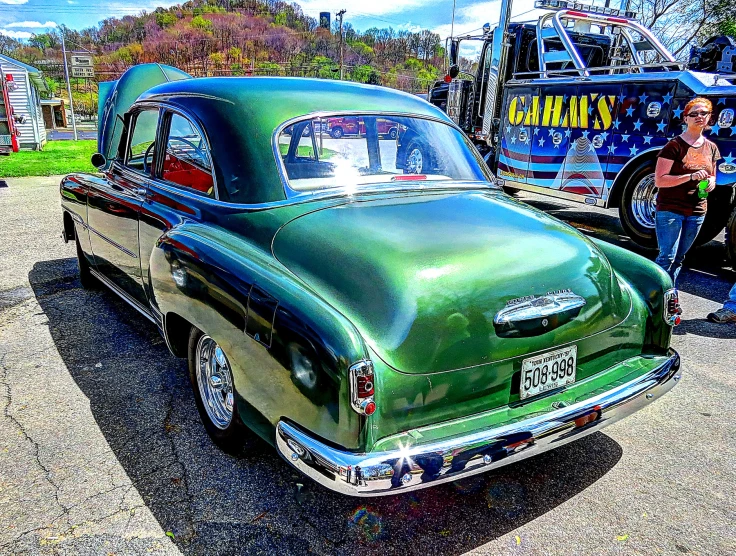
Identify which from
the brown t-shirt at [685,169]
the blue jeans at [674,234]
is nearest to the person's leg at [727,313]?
the blue jeans at [674,234]

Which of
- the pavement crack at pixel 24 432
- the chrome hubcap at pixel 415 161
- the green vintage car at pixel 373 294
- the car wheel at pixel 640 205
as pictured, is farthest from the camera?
the car wheel at pixel 640 205

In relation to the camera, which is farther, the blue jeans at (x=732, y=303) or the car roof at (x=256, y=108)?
the blue jeans at (x=732, y=303)

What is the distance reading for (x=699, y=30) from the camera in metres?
21.4

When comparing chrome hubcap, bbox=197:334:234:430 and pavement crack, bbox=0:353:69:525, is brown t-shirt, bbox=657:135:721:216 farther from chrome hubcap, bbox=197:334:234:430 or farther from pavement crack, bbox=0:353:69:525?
pavement crack, bbox=0:353:69:525

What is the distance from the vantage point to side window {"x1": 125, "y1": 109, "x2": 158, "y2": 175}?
3843 millimetres

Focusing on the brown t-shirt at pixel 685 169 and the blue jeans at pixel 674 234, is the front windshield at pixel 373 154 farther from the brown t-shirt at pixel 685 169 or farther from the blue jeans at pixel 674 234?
the blue jeans at pixel 674 234

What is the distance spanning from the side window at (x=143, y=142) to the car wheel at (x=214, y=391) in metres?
1.43

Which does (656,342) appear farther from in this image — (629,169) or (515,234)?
(629,169)

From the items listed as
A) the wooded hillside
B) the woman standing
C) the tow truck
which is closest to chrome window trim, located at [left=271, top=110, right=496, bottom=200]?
the woman standing

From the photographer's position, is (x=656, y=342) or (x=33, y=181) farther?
(x=33, y=181)

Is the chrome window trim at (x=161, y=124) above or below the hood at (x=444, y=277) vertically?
above

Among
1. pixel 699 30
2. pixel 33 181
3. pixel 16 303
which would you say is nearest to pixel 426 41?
pixel 699 30

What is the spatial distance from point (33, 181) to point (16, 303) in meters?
8.48

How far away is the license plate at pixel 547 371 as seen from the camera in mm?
2432
